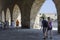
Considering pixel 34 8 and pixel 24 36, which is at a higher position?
pixel 34 8

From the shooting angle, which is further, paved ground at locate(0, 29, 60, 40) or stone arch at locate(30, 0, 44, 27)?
stone arch at locate(30, 0, 44, 27)

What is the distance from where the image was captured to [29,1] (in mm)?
22219

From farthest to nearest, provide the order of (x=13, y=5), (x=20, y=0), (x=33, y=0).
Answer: (x=13, y=5) → (x=20, y=0) → (x=33, y=0)

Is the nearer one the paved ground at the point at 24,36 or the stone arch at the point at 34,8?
the paved ground at the point at 24,36

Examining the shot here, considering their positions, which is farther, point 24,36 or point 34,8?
point 34,8

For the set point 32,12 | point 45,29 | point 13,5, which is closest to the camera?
point 45,29

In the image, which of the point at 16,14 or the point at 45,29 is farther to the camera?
the point at 16,14

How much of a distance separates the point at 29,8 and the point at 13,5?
7391mm

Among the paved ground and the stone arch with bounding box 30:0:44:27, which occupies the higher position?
the stone arch with bounding box 30:0:44:27

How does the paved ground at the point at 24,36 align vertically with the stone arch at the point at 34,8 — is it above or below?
below

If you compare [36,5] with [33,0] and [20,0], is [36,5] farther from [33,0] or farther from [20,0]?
[20,0]

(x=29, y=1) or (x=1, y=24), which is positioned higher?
(x=29, y=1)

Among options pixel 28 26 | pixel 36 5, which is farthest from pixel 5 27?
pixel 36 5

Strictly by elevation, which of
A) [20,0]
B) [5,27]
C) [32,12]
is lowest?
[5,27]
